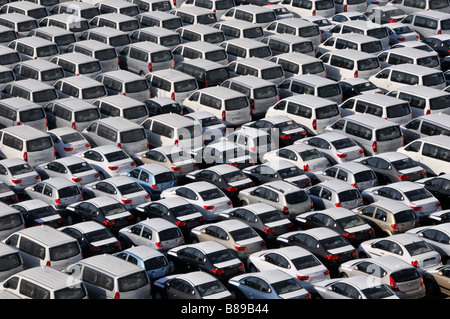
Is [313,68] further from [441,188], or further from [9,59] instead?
[9,59]

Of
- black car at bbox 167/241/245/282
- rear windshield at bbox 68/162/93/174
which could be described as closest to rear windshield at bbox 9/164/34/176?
rear windshield at bbox 68/162/93/174

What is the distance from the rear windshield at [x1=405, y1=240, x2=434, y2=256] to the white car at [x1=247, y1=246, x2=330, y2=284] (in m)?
3.18

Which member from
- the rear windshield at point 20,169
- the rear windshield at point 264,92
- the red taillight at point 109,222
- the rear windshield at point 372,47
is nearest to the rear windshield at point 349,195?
the red taillight at point 109,222

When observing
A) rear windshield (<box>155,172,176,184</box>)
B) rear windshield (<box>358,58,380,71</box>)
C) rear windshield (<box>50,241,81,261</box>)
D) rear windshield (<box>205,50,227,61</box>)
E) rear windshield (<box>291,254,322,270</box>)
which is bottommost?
rear windshield (<box>155,172,176,184</box>)

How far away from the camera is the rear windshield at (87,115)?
45344mm

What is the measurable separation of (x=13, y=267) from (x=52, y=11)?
33.8 meters

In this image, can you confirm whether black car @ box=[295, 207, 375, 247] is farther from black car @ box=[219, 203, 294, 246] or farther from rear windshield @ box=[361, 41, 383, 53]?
rear windshield @ box=[361, 41, 383, 53]

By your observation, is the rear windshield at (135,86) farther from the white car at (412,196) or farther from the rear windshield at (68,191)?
the white car at (412,196)

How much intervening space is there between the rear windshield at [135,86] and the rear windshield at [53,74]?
425cm

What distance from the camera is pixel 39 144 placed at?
42062mm

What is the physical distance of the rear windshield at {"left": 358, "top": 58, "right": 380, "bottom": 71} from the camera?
168 feet

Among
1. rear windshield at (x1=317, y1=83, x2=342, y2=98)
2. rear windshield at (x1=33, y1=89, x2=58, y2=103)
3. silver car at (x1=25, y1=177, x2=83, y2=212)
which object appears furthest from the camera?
rear windshield at (x1=317, y1=83, x2=342, y2=98)

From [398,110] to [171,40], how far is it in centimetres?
1627

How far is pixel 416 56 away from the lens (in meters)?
51.6
